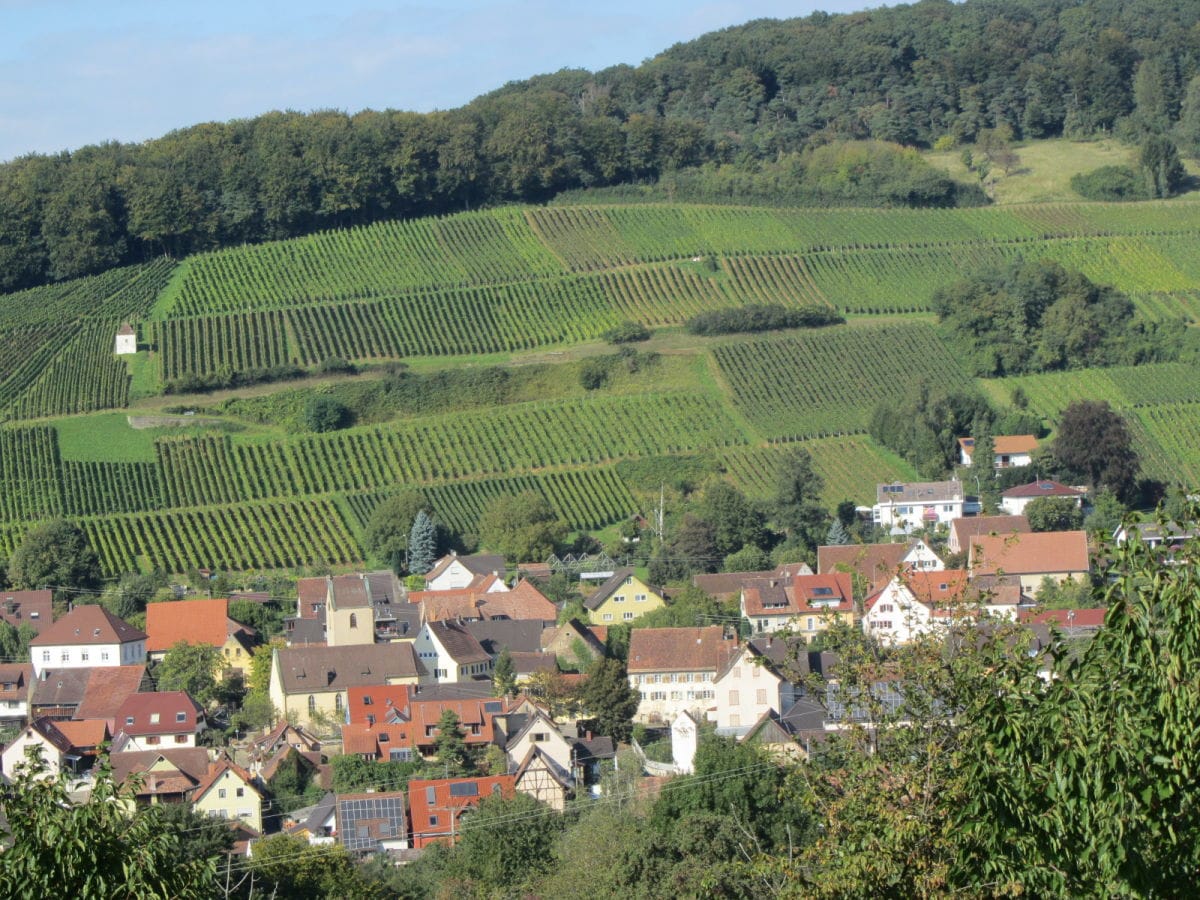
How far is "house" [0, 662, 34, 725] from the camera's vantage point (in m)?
46.2

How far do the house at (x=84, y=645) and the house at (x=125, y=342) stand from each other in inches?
1027

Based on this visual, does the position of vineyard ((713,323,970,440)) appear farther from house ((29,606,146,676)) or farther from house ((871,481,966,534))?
house ((29,606,146,676))

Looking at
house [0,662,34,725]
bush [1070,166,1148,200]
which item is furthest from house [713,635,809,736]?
bush [1070,166,1148,200]

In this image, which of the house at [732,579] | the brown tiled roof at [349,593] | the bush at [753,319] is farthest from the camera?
the bush at [753,319]

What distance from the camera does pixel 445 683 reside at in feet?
149

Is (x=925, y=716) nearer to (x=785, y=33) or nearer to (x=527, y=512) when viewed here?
(x=527, y=512)

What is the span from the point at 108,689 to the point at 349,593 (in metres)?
6.53

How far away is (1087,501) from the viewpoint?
2414 inches

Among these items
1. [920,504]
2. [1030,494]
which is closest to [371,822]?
[920,504]

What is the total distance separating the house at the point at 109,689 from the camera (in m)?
44.4

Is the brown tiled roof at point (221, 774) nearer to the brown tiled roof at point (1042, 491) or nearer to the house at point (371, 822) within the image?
the house at point (371, 822)

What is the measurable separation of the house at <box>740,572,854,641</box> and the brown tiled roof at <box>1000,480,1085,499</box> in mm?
10676

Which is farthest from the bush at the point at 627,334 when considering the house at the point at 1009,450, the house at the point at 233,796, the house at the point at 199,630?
the house at the point at 233,796

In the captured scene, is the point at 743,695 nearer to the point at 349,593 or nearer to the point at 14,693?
the point at 349,593
